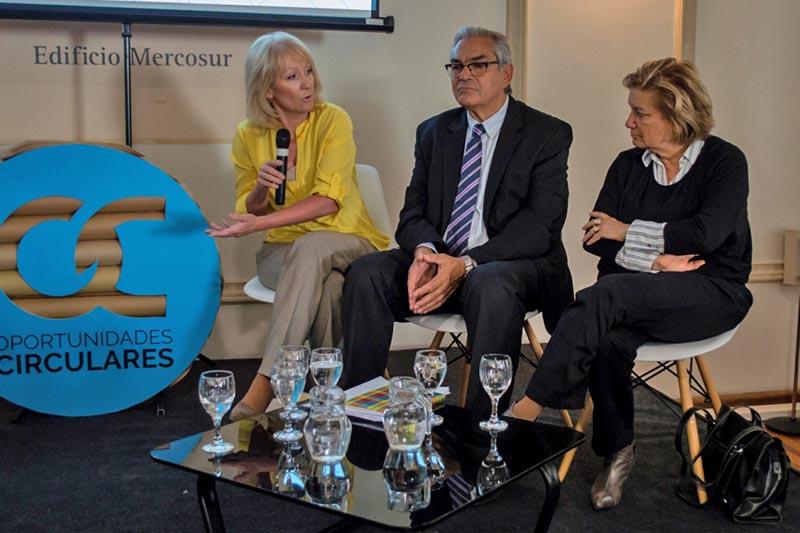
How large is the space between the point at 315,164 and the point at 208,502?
Answer: 4.78 ft

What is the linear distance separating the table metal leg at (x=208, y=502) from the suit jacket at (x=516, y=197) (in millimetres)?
1121

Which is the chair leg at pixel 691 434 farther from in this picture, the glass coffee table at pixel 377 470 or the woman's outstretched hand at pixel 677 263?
the glass coffee table at pixel 377 470

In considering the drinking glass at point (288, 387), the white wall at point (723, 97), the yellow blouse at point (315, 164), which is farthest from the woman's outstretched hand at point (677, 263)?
the white wall at point (723, 97)

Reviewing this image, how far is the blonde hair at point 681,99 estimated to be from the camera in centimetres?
246

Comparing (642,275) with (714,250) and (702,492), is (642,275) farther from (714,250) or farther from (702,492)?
(702,492)

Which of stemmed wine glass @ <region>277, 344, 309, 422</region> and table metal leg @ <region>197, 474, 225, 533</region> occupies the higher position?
stemmed wine glass @ <region>277, 344, 309, 422</region>

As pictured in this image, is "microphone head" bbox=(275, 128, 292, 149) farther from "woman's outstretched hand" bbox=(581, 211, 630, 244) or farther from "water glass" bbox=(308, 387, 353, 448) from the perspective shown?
"water glass" bbox=(308, 387, 353, 448)

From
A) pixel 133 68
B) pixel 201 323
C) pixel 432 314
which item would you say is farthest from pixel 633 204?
pixel 133 68

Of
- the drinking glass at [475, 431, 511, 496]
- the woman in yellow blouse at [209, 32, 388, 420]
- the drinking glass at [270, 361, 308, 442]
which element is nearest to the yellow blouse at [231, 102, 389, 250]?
the woman in yellow blouse at [209, 32, 388, 420]

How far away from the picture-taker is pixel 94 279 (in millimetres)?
2908

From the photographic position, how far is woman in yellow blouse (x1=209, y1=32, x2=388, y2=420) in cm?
271

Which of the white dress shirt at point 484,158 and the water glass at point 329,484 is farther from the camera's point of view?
the white dress shirt at point 484,158

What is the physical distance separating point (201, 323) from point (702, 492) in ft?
5.27

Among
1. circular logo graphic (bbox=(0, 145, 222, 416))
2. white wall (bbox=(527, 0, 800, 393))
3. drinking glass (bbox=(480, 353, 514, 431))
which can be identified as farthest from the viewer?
white wall (bbox=(527, 0, 800, 393))
